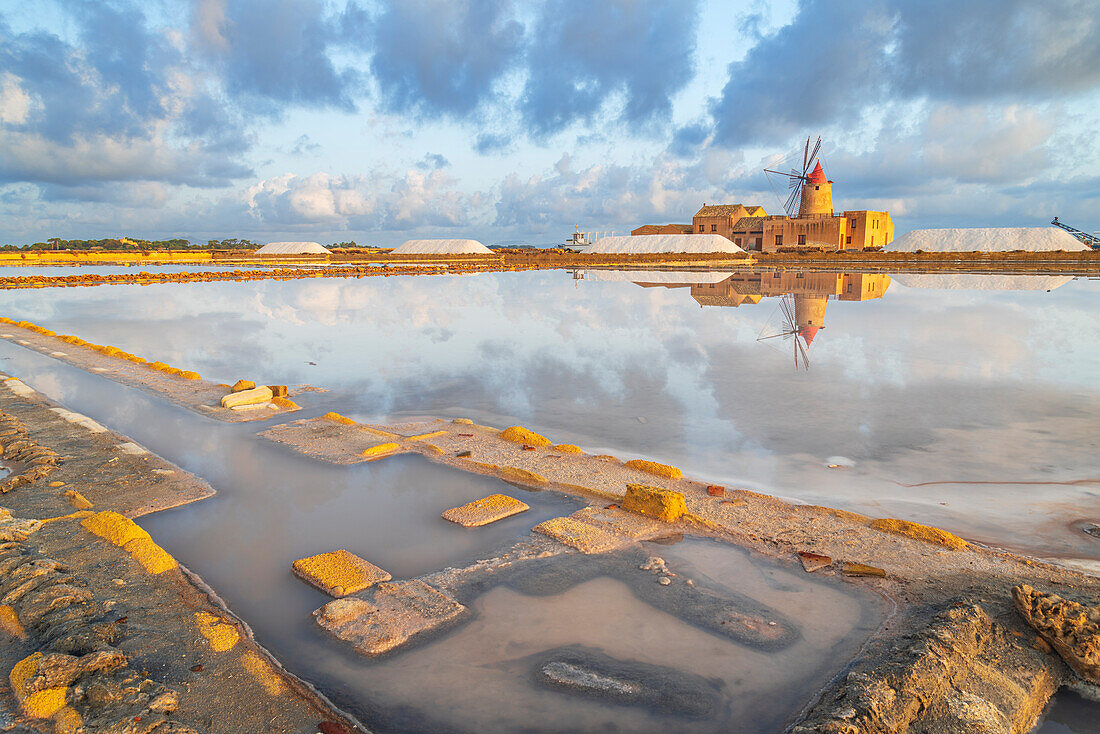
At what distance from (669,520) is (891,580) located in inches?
51.7

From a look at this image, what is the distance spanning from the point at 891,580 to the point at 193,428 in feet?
20.9

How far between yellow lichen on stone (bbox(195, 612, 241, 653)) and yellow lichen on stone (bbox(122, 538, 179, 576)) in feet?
2.14

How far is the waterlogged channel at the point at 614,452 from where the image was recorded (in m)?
2.63

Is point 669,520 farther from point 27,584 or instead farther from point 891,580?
point 27,584

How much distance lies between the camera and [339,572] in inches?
134

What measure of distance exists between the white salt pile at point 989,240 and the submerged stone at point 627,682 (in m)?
60.6

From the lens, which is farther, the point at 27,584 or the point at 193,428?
the point at 193,428

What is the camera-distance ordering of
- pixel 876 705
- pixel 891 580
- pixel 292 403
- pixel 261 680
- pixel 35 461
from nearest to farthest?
pixel 876 705 < pixel 261 680 < pixel 891 580 < pixel 35 461 < pixel 292 403

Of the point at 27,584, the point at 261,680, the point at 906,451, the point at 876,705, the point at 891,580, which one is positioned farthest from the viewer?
the point at 906,451

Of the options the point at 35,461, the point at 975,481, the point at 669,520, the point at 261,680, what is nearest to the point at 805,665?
the point at 669,520

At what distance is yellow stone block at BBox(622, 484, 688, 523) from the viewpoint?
4.12m

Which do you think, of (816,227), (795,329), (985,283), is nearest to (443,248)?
(816,227)

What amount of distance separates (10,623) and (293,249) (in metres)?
77.2

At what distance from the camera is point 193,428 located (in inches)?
251
